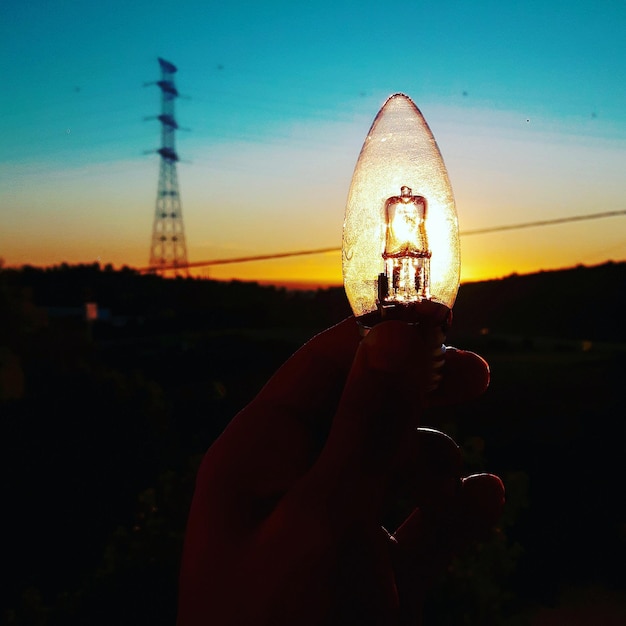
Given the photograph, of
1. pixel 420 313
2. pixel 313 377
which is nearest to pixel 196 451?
pixel 313 377

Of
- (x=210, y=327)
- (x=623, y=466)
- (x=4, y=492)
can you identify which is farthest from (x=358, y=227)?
(x=210, y=327)

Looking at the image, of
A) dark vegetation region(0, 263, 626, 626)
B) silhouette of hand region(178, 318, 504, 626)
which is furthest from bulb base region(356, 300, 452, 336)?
dark vegetation region(0, 263, 626, 626)

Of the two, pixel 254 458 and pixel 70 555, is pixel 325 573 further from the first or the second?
pixel 70 555

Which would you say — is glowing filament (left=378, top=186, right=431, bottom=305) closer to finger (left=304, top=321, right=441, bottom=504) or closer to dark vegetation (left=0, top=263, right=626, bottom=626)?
finger (left=304, top=321, right=441, bottom=504)

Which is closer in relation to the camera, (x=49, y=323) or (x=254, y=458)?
(x=254, y=458)

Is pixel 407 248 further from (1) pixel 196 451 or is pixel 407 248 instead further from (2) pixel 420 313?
(1) pixel 196 451

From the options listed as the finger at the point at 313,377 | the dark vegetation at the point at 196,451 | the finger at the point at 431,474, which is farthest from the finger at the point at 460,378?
the dark vegetation at the point at 196,451

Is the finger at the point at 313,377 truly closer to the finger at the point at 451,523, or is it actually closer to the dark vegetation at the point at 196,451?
the finger at the point at 451,523
